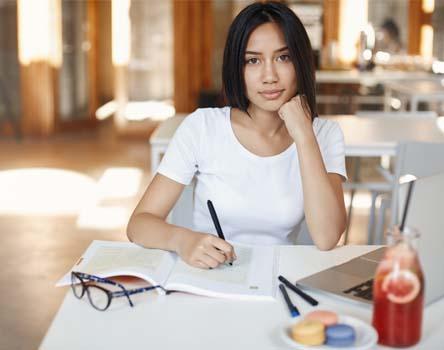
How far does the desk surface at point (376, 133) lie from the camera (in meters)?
3.10

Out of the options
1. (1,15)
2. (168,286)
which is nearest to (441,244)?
(168,286)

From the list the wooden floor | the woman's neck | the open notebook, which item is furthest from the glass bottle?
the wooden floor

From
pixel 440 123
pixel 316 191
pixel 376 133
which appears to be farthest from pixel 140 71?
pixel 316 191

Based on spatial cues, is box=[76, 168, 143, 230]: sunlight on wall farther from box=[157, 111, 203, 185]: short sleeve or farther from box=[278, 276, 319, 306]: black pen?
box=[278, 276, 319, 306]: black pen

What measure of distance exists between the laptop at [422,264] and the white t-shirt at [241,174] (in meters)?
0.40

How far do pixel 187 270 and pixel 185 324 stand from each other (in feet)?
0.79

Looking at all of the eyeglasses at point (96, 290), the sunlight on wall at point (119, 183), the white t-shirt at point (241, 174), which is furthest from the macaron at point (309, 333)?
the sunlight on wall at point (119, 183)

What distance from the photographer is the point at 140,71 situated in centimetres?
761

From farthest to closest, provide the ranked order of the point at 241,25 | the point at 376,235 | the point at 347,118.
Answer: the point at 347,118, the point at 376,235, the point at 241,25

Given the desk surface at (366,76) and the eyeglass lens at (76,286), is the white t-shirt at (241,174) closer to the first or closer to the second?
the eyeglass lens at (76,286)

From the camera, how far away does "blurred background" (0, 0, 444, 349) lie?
21.5ft

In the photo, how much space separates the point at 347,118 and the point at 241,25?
7.41ft

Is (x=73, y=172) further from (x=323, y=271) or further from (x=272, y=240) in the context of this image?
(x=323, y=271)

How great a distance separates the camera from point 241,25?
1.79 m
